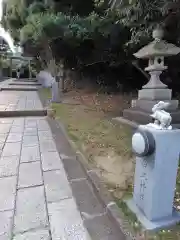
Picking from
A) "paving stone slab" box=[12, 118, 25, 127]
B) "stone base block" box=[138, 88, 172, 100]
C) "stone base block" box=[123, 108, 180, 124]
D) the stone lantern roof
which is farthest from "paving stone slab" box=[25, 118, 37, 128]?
the stone lantern roof

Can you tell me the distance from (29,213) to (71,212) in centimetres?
35

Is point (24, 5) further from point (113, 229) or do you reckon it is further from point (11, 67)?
point (11, 67)

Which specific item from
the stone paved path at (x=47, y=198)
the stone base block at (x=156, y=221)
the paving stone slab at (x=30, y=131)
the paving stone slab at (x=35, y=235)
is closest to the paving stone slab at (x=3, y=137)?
the stone paved path at (x=47, y=198)

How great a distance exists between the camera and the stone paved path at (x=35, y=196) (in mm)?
1565

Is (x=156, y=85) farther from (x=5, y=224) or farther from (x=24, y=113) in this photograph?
(x=5, y=224)

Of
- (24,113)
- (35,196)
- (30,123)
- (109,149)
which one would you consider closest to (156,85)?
(109,149)

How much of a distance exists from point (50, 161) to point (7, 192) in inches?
33.0

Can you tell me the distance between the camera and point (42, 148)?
331 centimetres

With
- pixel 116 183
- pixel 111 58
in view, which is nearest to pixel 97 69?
pixel 111 58

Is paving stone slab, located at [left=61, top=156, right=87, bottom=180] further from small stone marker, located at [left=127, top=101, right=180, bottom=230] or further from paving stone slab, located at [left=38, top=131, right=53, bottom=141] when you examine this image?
paving stone slab, located at [left=38, top=131, right=53, bottom=141]

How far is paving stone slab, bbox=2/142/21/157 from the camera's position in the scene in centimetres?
302

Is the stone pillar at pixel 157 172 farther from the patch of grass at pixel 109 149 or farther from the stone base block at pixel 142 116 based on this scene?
the stone base block at pixel 142 116

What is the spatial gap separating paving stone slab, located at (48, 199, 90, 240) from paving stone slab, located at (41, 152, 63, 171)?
74cm

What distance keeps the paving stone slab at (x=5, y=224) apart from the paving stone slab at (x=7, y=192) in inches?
3.0
